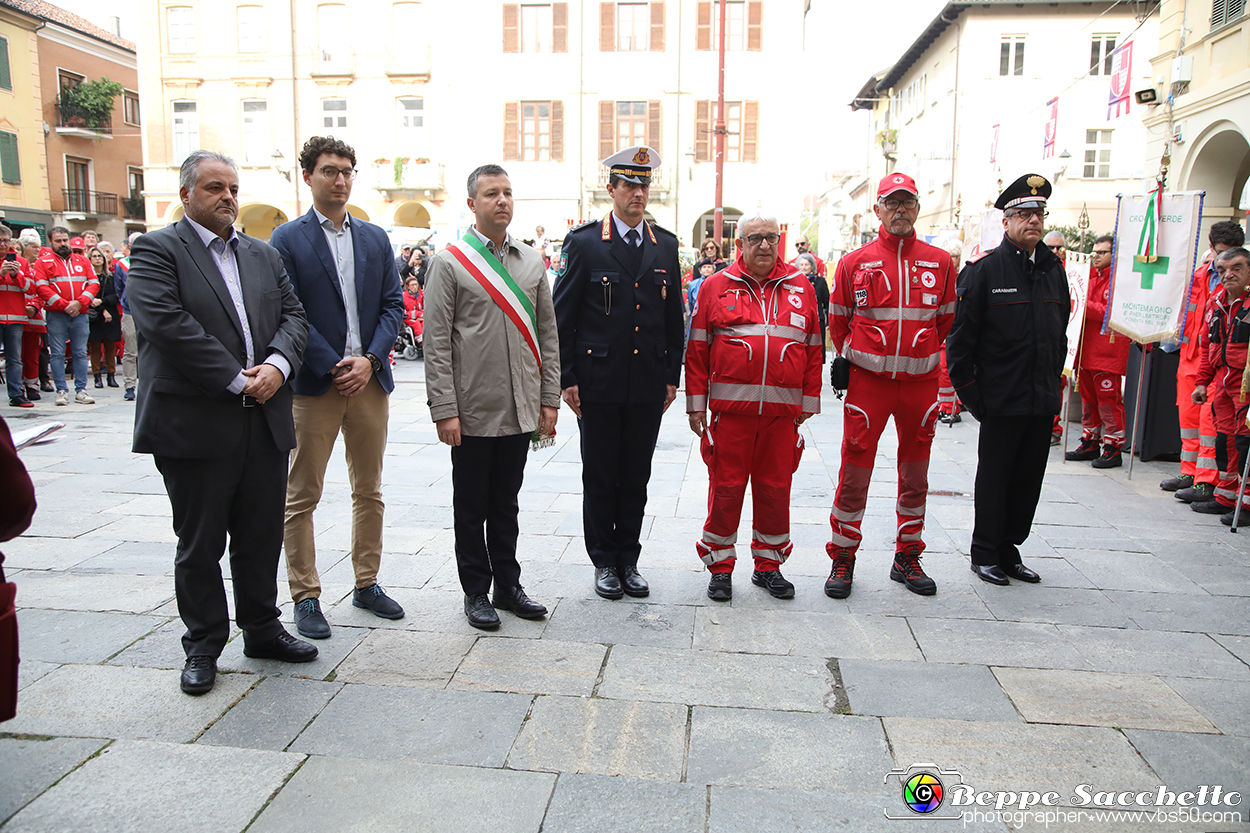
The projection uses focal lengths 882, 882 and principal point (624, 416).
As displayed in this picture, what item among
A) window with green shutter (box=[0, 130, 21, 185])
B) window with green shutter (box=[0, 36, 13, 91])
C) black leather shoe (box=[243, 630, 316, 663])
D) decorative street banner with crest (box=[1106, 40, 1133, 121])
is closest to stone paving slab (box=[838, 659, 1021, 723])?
black leather shoe (box=[243, 630, 316, 663])

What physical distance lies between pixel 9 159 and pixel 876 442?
3606 cm

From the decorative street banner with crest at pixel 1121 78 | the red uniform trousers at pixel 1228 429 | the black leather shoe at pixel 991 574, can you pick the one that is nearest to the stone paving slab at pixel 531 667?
the black leather shoe at pixel 991 574

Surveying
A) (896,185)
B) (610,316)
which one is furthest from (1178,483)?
(610,316)

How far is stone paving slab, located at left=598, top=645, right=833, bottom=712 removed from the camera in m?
3.22

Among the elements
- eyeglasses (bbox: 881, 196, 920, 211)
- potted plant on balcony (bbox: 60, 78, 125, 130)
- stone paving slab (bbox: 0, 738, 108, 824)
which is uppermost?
potted plant on balcony (bbox: 60, 78, 125, 130)

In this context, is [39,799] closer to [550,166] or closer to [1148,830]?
[1148,830]

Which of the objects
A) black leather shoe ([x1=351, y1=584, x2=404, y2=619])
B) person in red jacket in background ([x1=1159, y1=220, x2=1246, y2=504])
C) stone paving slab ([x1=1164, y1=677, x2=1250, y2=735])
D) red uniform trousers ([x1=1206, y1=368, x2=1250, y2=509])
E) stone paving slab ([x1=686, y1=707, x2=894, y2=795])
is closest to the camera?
stone paving slab ([x1=686, y1=707, x2=894, y2=795])

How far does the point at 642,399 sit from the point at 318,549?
6.93ft

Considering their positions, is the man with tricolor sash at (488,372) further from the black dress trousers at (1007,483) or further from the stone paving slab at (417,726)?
the black dress trousers at (1007,483)

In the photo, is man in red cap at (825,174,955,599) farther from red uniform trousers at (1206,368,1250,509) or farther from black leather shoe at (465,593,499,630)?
red uniform trousers at (1206,368,1250,509)

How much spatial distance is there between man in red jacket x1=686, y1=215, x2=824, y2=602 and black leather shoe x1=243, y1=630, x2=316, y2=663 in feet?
6.09

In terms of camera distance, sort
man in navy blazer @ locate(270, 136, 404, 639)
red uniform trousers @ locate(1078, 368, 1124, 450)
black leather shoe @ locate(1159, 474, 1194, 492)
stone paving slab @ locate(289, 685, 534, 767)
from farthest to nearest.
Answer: red uniform trousers @ locate(1078, 368, 1124, 450) → black leather shoe @ locate(1159, 474, 1194, 492) → man in navy blazer @ locate(270, 136, 404, 639) → stone paving slab @ locate(289, 685, 534, 767)

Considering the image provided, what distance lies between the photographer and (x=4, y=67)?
99.3 ft

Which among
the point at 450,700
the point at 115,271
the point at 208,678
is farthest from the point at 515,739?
the point at 115,271
